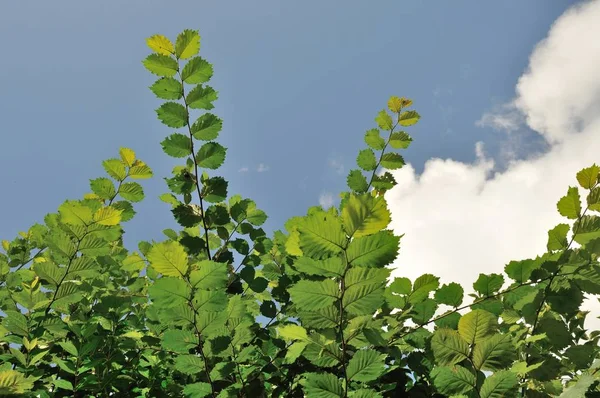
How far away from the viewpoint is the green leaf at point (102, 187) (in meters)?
2.40

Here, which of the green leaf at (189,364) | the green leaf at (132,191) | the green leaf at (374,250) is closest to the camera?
the green leaf at (374,250)

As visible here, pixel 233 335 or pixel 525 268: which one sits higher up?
pixel 525 268

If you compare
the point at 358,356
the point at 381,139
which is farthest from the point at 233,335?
the point at 381,139

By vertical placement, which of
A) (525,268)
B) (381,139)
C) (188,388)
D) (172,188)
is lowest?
(188,388)

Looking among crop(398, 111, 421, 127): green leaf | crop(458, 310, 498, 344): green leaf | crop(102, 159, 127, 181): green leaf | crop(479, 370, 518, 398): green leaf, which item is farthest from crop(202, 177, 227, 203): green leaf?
crop(479, 370, 518, 398): green leaf

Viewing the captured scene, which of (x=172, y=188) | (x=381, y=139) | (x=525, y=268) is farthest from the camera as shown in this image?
(x=381, y=139)

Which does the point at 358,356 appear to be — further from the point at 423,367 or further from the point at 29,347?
the point at 29,347

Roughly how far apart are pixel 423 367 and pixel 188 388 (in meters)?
0.96

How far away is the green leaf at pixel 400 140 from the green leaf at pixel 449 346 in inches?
56.3

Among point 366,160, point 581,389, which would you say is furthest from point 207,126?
point 581,389

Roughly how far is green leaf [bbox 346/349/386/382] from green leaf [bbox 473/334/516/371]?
10.8 inches

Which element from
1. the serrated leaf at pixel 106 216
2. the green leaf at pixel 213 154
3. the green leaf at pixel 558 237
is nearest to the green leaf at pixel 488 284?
the green leaf at pixel 558 237

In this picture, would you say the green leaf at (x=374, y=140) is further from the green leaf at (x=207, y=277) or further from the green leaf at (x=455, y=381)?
the green leaf at (x=455, y=381)

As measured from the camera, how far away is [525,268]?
67.9 inches
